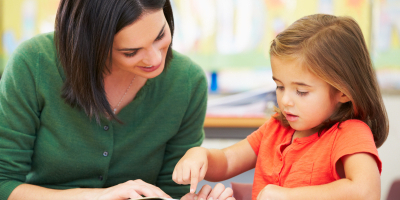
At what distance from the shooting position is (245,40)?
81.2 inches

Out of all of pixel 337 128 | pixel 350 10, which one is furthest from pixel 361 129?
pixel 350 10

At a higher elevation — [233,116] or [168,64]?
[168,64]

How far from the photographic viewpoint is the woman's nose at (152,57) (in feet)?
3.09

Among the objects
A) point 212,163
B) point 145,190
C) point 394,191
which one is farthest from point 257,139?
point 394,191

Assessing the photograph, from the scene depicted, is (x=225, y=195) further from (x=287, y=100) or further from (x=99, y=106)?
(x=99, y=106)

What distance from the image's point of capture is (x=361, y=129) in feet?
2.74

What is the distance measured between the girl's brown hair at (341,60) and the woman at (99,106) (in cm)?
34

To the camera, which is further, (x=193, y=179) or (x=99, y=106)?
(x=99, y=106)

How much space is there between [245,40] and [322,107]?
1255mm

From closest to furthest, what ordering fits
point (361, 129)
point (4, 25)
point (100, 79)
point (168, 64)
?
Answer: 1. point (361, 129)
2. point (100, 79)
3. point (168, 64)
4. point (4, 25)

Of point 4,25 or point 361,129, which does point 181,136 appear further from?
point 4,25

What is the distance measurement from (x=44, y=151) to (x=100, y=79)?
275mm

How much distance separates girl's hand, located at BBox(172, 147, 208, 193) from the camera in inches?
34.0

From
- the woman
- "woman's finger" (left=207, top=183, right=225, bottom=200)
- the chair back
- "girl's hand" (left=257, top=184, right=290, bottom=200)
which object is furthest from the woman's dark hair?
the chair back
